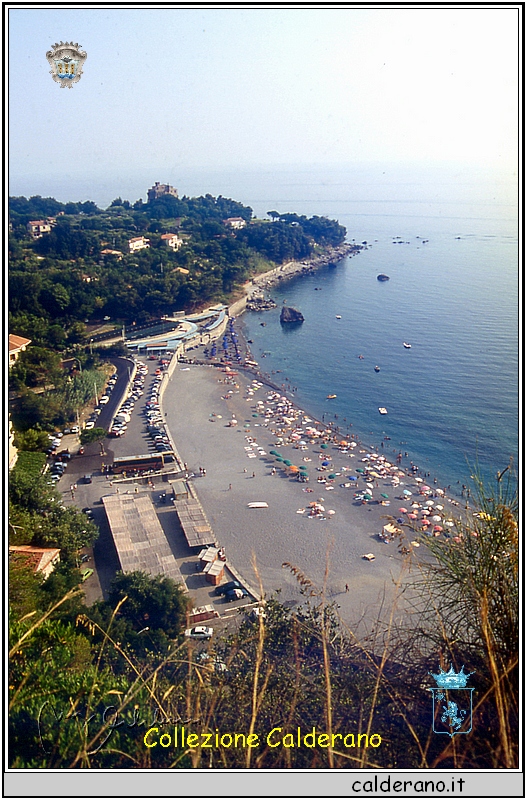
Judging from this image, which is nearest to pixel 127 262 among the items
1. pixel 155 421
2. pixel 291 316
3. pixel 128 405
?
pixel 291 316

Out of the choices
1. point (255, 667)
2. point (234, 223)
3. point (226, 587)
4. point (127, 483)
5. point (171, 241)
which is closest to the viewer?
point (255, 667)

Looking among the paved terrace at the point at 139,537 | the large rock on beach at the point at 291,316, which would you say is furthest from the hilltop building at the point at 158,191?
the paved terrace at the point at 139,537

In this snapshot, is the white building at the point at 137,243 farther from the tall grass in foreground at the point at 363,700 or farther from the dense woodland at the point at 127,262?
the tall grass in foreground at the point at 363,700

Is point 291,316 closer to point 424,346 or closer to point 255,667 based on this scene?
point 424,346

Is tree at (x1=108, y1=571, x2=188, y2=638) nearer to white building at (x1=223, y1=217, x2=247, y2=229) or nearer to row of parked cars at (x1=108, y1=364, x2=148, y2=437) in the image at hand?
row of parked cars at (x1=108, y1=364, x2=148, y2=437)

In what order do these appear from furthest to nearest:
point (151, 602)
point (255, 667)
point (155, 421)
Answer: point (155, 421) < point (151, 602) < point (255, 667)

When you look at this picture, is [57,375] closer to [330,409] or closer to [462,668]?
[330,409]

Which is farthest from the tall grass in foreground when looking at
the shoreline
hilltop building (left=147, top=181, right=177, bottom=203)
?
hilltop building (left=147, top=181, right=177, bottom=203)

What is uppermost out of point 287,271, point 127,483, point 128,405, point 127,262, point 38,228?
point 38,228
